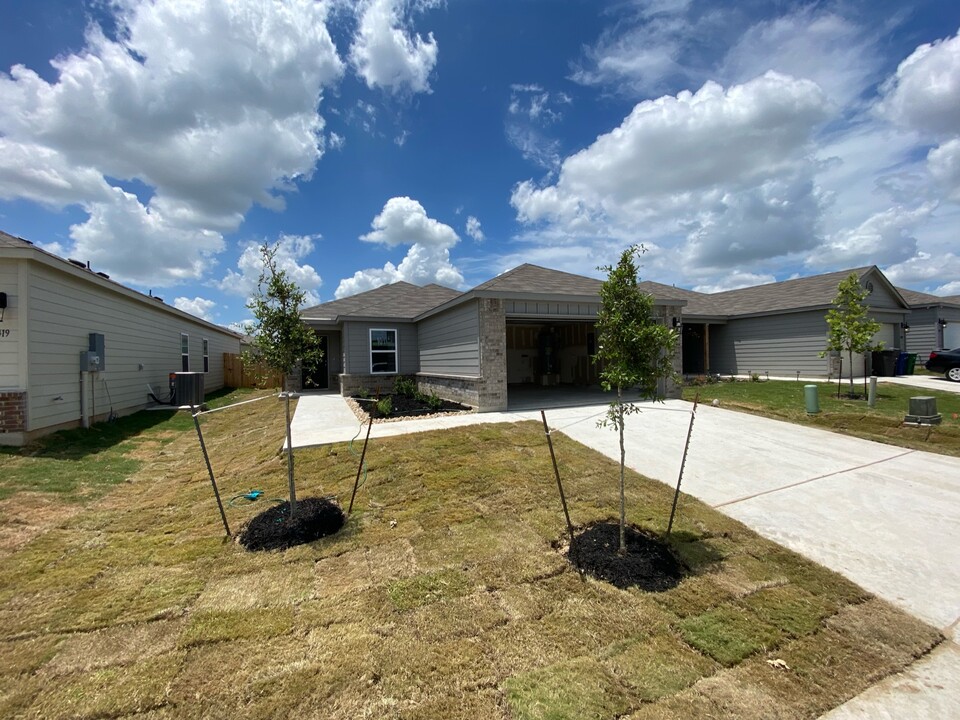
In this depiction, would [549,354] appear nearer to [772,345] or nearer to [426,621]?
[772,345]

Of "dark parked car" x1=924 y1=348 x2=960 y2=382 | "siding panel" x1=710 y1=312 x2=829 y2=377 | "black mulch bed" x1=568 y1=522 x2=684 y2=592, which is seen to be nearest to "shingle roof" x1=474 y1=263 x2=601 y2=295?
"black mulch bed" x1=568 y1=522 x2=684 y2=592

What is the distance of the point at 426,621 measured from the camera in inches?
110

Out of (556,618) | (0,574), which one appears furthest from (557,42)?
(0,574)

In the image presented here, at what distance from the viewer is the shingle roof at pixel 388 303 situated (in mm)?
15070

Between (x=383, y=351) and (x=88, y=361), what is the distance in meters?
7.78

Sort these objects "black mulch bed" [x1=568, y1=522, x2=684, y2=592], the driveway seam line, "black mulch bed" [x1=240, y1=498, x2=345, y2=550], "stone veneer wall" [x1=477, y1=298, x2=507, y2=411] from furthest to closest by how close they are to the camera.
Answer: "stone veneer wall" [x1=477, y1=298, x2=507, y2=411] → the driveway seam line → "black mulch bed" [x1=240, y1=498, x2=345, y2=550] → "black mulch bed" [x1=568, y1=522, x2=684, y2=592]

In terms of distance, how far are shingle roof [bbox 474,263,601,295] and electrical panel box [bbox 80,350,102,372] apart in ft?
29.6

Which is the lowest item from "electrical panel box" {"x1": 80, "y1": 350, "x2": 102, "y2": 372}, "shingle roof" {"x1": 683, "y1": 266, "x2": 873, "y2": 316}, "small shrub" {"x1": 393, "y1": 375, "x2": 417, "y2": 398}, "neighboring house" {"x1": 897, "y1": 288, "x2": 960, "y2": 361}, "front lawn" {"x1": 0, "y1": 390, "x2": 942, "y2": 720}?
"front lawn" {"x1": 0, "y1": 390, "x2": 942, "y2": 720}

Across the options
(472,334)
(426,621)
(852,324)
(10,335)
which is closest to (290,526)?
(426,621)

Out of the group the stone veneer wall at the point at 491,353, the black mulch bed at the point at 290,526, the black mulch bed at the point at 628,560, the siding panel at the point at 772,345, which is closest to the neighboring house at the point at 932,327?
the siding panel at the point at 772,345

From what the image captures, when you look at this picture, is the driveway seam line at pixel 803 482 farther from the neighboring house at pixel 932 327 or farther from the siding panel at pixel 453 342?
the neighboring house at pixel 932 327

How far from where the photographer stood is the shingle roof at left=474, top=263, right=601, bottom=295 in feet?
33.0

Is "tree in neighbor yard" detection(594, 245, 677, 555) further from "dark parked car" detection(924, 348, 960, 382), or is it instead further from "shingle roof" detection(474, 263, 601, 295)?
"dark parked car" detection(924, 348, 960, 382)

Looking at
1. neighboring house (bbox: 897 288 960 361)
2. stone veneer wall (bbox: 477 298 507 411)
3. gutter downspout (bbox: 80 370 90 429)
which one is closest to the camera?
gutter downspout (bbox: 80 370 90 429)
